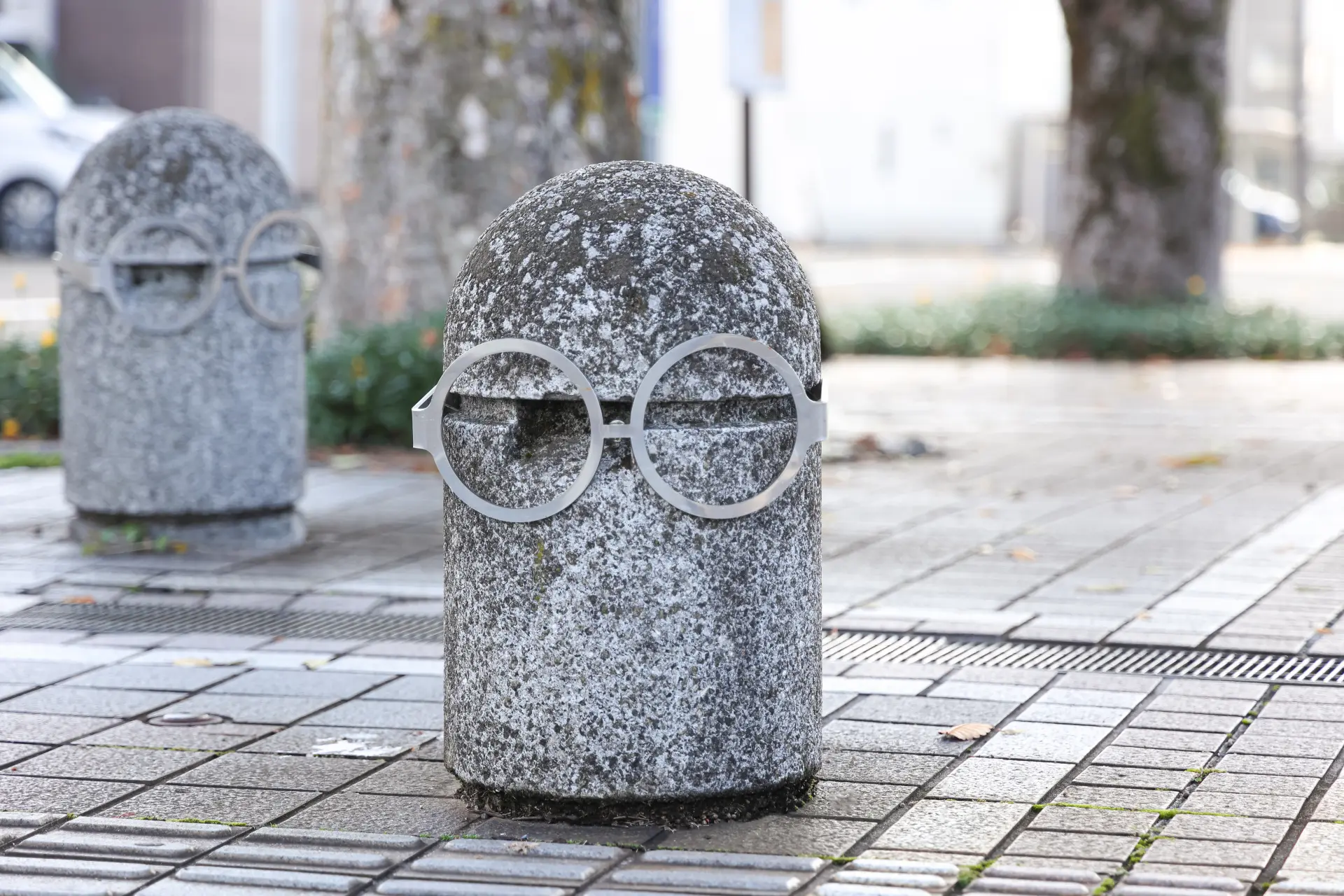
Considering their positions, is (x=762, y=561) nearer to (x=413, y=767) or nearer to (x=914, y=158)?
(x=413, y=767)

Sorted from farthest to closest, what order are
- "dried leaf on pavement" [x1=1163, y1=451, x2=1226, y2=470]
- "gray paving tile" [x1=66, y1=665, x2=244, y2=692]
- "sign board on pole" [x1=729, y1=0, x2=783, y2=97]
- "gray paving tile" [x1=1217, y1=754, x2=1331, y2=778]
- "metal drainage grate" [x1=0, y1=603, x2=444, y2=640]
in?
"sign board on pole" [x1=729, y1=0, x2=783, y2=97]
"dried leaf on pavement" [x1=1163, y1=451, x2=1226, y2=470]
"metal drainage grate" [x1=0, y1=603, x2=444, y2=640]
"gray paving tile" [x1=66, y1=665, x2=244, y2=692]
"gray paving tile" [x1=1217, y1=754, x2=1331, y2=778]

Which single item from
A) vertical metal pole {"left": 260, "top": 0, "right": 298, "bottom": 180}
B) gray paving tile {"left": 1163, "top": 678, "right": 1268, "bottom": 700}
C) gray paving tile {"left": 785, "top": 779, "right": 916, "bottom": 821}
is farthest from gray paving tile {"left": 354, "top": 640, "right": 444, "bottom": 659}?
vertical metal pole {"left": 260, "top": 0, "right": 298, "bottom": 180}

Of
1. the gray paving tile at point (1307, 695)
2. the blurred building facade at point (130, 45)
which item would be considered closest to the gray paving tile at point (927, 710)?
the gray paving tile at point (1307, 695)

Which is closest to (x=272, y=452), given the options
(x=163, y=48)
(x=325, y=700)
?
(x=325, y=700)

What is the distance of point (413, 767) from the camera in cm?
445

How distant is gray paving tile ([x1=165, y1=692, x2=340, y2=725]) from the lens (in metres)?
4.91

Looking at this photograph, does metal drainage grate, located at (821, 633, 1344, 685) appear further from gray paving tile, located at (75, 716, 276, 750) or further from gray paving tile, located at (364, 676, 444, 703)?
gray paving tile, located at (75, 716, 276, 750)

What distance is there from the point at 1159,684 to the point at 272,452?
353 centimetres

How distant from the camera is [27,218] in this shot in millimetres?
24141

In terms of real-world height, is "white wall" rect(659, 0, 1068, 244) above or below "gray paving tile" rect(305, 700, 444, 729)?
above

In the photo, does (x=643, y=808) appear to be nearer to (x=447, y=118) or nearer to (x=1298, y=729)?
(x=1298, y=729)

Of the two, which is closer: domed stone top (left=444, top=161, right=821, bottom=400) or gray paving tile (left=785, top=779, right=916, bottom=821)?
domed stone top (left=444, top=161, right=821, bottom=400)

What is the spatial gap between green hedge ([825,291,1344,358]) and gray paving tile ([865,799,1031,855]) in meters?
11.9

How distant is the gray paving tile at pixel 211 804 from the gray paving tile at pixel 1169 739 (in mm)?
1854
